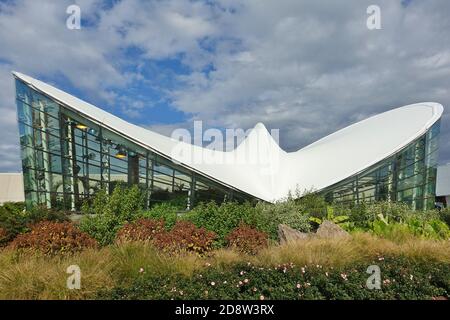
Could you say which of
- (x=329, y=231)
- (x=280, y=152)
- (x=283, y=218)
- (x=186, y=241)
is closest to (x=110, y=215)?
(x=186, y=241)

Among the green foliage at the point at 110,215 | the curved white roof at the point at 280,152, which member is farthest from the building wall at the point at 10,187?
the green foliage at the point at 110,215

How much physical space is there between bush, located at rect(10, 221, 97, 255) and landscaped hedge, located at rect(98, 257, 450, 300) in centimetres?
237

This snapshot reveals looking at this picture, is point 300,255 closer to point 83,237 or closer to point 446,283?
point 446,283

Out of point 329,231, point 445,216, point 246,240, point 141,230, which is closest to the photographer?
point 246,240

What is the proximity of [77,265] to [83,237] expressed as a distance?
6.93 feet

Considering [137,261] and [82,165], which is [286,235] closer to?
[137,261]

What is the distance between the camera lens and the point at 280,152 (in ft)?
72.9

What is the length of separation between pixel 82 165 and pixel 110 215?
24.1ft

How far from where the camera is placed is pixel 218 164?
17.3m

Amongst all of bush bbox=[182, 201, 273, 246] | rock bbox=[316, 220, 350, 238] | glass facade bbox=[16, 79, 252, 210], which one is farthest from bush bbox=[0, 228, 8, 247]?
rock bbox=[316, 220, 350, 238]

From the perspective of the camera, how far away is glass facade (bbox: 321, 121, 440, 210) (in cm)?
1606

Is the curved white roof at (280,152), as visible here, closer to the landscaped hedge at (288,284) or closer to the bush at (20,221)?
the bush at (20,221)
